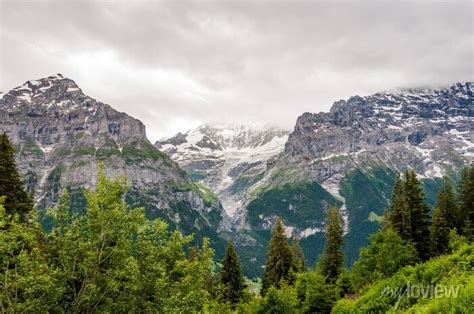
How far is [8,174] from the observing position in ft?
178

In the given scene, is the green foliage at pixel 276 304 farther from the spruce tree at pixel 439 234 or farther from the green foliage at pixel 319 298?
the spruce tree at pixel 439 234

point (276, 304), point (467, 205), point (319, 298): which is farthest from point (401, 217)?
point (276, 304)

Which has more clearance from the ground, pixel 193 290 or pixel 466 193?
pixel 466 193

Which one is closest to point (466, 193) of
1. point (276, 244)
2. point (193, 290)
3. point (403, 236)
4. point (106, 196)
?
point (403, 236)

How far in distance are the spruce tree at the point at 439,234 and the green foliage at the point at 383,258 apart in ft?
33.1

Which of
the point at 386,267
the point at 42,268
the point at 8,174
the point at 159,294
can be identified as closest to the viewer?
the point at 42,268

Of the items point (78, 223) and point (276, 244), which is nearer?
point (78, 223)

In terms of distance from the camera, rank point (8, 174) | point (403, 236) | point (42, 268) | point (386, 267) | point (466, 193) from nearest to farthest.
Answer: point (42, 268)
point (8, 174)
point (386, 267)
point (403, 236)
point (466, 193)

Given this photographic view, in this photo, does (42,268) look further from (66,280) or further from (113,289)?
(113,289)

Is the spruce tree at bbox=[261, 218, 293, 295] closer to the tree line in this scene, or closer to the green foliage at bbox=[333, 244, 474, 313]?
the tree line

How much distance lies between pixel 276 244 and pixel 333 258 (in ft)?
37.1

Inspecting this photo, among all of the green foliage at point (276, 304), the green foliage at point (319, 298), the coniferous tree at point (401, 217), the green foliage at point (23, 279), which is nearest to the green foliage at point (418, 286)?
the green foliage at point (276, 304)

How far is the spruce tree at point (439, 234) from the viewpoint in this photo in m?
73.6

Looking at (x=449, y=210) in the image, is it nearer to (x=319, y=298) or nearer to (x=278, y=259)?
(x=278, y=259)
